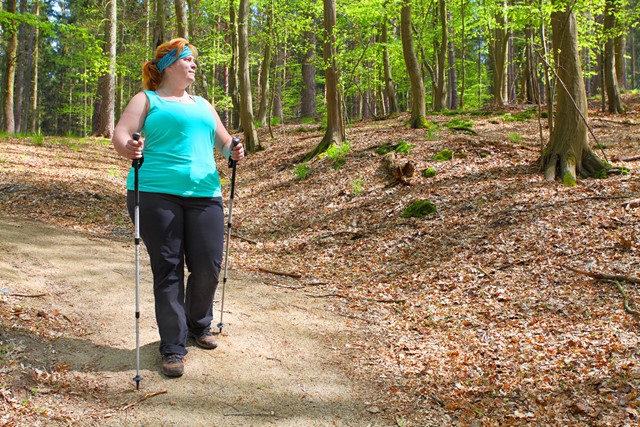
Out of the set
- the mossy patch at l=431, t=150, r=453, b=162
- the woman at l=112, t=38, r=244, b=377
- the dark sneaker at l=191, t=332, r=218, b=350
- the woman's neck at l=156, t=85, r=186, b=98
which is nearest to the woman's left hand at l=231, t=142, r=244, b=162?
the woman at l=112, t=38, r=244, b=377

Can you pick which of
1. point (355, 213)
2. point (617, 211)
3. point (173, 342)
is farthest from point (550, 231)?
point (173, 342)

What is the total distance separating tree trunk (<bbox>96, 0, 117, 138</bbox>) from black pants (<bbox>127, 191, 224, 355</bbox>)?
15.7m

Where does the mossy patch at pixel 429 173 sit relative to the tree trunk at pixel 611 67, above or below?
below

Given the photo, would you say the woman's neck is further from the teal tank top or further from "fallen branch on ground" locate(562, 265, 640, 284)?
"fallen branch on ground" locate(562, 265, 640, 284)

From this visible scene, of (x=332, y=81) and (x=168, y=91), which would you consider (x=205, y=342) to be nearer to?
(x=168, y=91)

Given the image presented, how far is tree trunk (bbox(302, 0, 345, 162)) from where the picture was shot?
13234mm

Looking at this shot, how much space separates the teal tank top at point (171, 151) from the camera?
365 centimetres

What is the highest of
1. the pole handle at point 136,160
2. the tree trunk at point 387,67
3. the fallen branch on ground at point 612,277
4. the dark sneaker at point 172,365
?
the tree trunk at point 387,67

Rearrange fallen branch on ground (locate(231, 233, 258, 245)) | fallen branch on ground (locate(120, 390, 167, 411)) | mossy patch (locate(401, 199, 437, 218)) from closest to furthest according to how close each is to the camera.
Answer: fallen branch on ground (locate(120, 390, 167, 411)) < mossy patch (locate(401, 199, 437, 218)) < fallen branch on ground (locate(231, 233, 258, 245))

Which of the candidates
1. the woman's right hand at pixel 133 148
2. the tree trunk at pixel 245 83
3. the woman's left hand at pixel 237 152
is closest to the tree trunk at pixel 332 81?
the tree trunk at pixel 245 83

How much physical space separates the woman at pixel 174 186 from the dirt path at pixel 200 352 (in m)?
0.34

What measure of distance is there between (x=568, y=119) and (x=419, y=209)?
2.88 meters

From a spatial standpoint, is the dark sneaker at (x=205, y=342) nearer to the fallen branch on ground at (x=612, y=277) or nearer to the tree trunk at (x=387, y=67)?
the fallen branch on ground at (x=612, y=277)

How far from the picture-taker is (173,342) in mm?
3768
